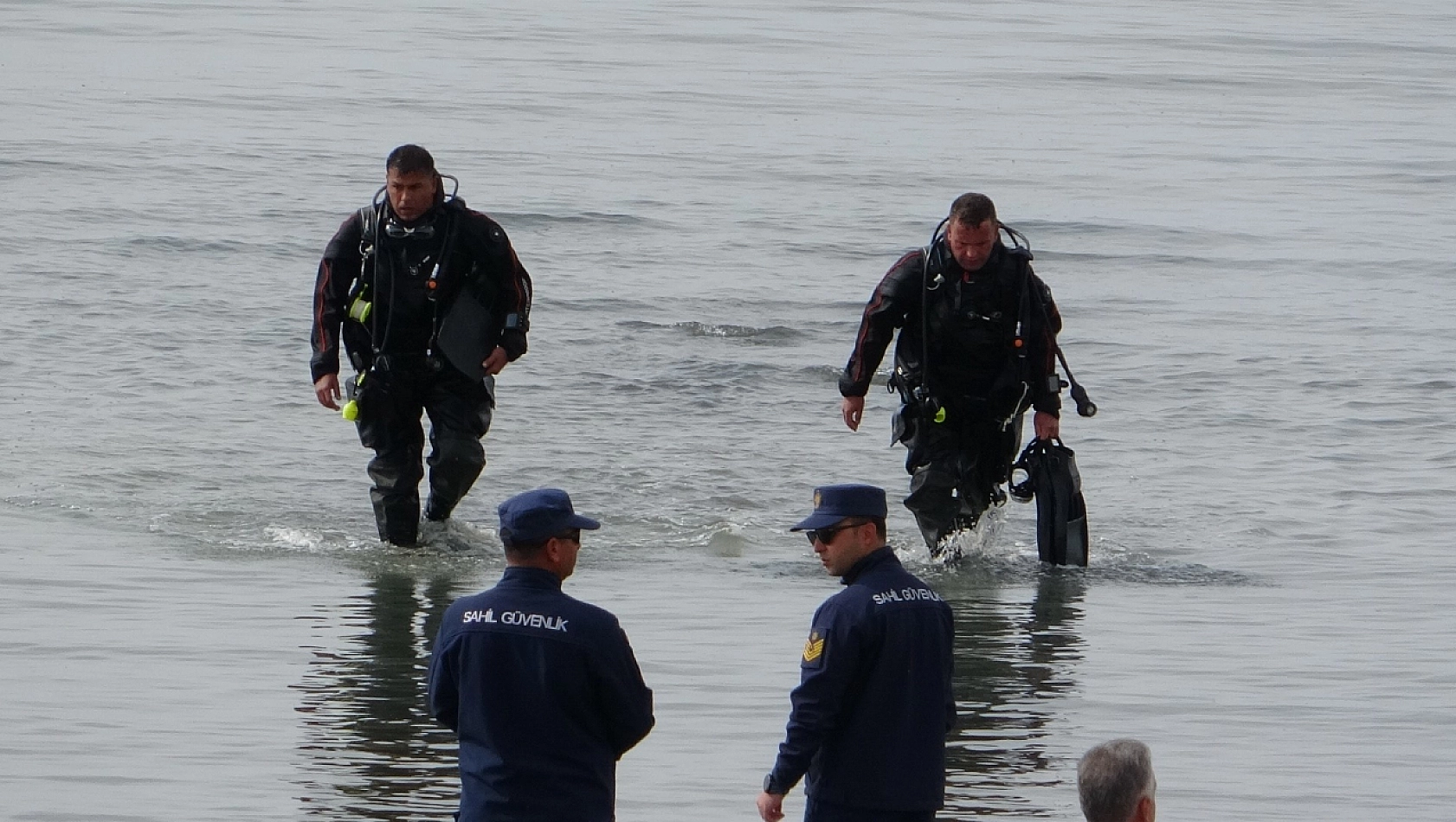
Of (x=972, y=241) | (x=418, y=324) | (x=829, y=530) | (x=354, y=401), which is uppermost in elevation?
(x=972, y=241)

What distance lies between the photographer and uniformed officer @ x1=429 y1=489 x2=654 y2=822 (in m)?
4.74

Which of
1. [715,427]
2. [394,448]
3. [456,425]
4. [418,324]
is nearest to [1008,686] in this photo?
[456,425]

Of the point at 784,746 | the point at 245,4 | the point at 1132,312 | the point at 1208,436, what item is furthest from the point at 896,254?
the point at 245,4

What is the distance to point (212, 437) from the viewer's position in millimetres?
12570

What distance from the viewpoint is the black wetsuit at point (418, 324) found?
9.06 metres

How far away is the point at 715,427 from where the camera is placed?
1345 centimetres

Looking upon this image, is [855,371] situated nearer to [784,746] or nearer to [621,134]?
Answer: [784,746]

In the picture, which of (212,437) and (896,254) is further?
(896,254)

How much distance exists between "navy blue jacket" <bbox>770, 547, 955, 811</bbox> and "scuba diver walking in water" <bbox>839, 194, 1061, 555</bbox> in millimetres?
3946

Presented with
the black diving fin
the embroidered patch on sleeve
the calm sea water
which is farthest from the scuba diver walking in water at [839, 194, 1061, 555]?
the embroidered patch on sleeve

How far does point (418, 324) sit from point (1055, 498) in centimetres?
268

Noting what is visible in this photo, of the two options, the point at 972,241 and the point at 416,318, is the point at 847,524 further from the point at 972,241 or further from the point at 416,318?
the point at 416,318

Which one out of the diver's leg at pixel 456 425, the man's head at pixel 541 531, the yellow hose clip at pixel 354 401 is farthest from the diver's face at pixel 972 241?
the man's head at pixel 541 531

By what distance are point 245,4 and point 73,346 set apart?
31.4m
